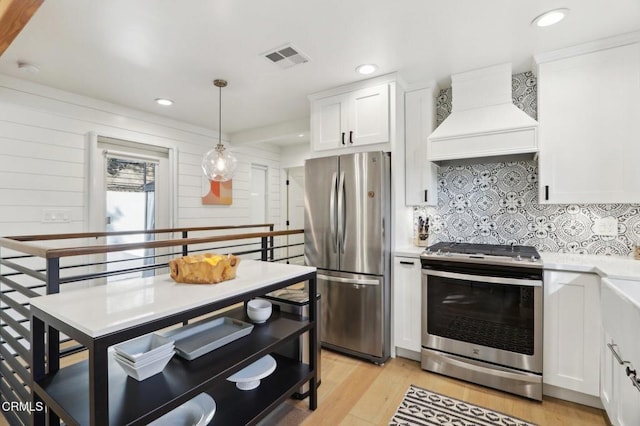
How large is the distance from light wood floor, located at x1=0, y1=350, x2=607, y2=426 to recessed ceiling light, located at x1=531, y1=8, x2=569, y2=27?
102 inches

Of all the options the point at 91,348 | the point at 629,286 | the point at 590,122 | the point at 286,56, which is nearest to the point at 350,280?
the point at 629,286

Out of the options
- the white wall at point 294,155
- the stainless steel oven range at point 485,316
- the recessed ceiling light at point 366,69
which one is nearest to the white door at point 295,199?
the white wall at point 294,155

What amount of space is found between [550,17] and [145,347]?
303cm

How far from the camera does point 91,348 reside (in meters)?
0.94

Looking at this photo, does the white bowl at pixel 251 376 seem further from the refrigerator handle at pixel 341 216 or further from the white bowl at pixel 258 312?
the refrigerator handle at pixel 341 216

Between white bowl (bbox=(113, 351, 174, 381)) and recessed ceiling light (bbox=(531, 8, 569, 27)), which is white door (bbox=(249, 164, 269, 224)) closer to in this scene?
white bowl (bbox=(113, 351, 174, 381))

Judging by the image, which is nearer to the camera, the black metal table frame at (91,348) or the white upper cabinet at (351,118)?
the black metal table frame at (91,348)

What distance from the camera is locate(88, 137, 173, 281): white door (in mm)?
3447

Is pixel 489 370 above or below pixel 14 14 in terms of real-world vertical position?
below

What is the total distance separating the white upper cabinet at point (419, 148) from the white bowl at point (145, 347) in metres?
2.33

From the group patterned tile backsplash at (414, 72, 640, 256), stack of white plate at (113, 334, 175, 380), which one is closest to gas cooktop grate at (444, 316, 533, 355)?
patterned tile backsplash at (414, 72, 640, 256)

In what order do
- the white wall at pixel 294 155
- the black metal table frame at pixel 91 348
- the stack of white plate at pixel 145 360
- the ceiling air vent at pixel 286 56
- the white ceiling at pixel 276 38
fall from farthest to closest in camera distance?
the white wall at pixel 294 155, the ceiling air vent at pixel 286 56, the white ceiling at pixel 276 38, the stack of white plate at pixel 145 360, the black metal table frame at pixel 91 348

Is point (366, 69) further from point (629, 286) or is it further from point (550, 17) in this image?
point (629, 286)

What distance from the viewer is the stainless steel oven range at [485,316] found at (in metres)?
2.18
